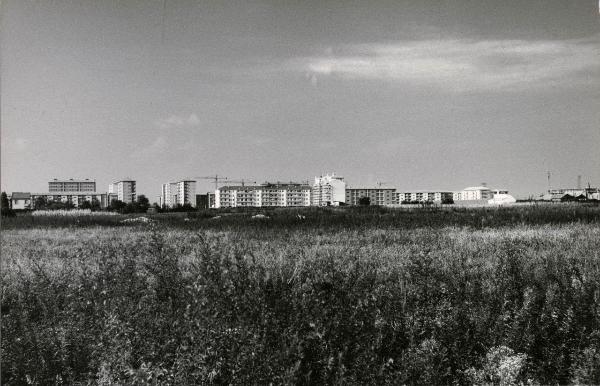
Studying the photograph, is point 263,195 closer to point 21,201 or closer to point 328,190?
point 328,190

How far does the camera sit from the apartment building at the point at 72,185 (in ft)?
600

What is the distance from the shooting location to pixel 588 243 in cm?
1029

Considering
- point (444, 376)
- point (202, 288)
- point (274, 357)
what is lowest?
point (444, 376)

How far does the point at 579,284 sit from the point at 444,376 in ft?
9.04

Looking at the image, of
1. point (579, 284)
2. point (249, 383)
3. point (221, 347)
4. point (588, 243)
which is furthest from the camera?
point (588, 243)

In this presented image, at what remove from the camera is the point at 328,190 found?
5448 inches

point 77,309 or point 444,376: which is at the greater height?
point 77,309

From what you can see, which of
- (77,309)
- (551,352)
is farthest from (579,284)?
(77,309)

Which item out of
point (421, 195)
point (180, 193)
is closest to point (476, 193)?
point (421, 195)

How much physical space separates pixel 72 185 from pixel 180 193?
66.1 m

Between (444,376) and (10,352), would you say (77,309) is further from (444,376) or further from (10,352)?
(444,376)

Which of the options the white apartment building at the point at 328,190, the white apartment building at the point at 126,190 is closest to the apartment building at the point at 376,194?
the white apartment building at the point at 328,190

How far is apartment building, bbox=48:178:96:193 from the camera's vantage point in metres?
183

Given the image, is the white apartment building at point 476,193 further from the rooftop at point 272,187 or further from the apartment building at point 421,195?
the rooftop at point 272,187
